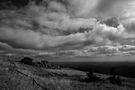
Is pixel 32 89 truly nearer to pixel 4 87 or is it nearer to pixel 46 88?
pixel 4 87

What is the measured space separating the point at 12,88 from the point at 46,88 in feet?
9.11

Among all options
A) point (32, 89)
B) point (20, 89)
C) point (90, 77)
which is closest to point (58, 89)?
point (32, 89)

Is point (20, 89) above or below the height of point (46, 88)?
above

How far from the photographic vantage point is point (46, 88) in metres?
8.84

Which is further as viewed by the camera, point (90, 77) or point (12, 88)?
point (90, 77)

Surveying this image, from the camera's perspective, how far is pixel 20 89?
6.47m

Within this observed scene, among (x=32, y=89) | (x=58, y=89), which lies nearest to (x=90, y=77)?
(x=58, y=89)

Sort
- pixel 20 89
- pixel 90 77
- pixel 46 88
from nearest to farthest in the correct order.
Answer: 1. pixel 20 89
2. pixel 46 88
3. pixel 90 77

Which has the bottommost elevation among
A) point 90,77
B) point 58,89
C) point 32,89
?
point 90,77

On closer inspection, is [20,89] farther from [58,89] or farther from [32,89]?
[58,89]

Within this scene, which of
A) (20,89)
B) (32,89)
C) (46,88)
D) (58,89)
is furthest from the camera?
(58,89)

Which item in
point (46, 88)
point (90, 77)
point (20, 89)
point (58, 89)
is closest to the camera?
point (20, 89)

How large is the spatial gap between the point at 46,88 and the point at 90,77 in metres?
20.1

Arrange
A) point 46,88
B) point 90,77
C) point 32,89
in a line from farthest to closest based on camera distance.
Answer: point 90,77 < point 46,88 < point 32,89
